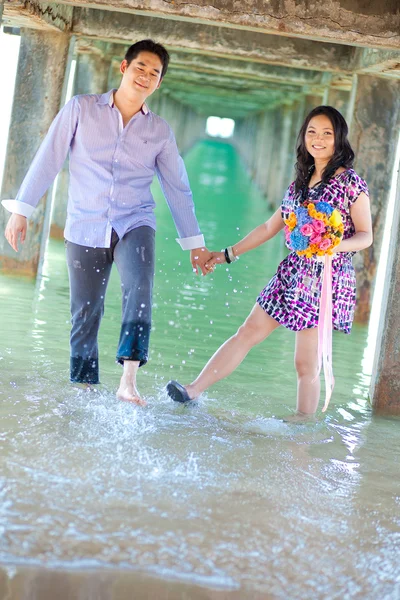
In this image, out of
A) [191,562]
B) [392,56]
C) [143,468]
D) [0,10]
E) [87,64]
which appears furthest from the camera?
[87,64]

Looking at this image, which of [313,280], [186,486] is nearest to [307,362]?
A: [313,280]

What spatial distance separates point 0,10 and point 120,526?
12.7ft

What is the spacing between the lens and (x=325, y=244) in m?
5.21

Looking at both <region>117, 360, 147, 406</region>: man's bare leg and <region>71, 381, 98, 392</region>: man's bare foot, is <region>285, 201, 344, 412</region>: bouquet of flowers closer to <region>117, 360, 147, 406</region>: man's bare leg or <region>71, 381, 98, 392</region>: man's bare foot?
<region>117, 360, 147, 406</region>: man's bare leg

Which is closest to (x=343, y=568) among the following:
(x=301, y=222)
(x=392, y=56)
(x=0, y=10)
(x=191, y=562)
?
(x=191, y=562)

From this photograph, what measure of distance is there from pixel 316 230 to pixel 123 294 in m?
1.25

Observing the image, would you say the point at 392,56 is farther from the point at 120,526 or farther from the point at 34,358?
the point at 120,526

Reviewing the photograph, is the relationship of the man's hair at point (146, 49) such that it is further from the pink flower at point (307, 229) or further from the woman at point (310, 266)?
the pink flower at point (307, 229)

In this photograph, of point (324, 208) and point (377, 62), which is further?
point (377, 62)

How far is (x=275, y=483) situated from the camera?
436cm

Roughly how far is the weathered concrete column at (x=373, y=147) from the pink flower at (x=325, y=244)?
5.73m

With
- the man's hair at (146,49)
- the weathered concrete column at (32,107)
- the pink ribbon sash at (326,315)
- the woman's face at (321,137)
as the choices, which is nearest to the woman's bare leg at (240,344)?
the pink ribbon sash at (326,315)

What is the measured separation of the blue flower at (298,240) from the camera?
5281mm

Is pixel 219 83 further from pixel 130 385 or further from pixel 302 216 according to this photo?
pixel 130 385
